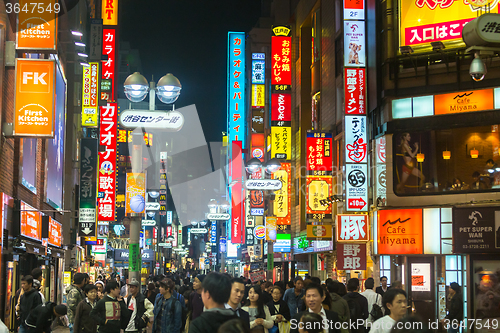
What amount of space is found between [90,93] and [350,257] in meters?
15.6

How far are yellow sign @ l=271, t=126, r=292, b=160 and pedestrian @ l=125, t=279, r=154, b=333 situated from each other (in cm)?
2314

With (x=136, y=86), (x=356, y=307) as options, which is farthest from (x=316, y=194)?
(x=356, y=307)

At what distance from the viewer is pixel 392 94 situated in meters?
22.3

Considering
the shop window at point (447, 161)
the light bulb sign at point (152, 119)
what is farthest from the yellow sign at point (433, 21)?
the light bulb sign at point (152, 119)

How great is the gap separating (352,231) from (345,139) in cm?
374

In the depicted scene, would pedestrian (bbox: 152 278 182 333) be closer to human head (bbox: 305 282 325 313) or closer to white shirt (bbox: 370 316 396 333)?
human head (bbox: 305 282 325 313)

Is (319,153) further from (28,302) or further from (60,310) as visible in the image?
(60,310)

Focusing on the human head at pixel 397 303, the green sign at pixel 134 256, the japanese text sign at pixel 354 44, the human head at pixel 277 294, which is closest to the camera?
the human head at pixel 397 303

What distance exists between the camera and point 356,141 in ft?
74.8

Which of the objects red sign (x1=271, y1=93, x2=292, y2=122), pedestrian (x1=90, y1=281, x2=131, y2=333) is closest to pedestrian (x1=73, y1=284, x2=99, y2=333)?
pedestrian (x1=90, y1=281, x2=131, y2=333)

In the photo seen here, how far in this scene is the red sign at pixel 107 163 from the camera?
27859mm

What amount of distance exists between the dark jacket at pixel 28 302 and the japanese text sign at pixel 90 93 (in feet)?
56.9

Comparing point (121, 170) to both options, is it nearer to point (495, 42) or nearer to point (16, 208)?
point (16, 208)

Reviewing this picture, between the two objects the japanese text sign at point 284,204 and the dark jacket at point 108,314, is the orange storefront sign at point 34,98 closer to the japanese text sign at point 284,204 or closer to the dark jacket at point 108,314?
the dark jacket at point 108,314
